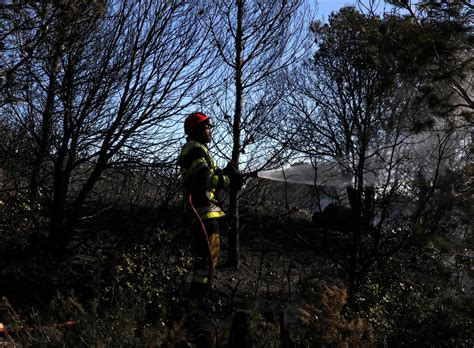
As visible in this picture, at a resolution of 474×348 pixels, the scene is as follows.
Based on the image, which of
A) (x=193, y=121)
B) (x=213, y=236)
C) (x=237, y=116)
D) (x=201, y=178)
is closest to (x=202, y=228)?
(x=213, y=236)

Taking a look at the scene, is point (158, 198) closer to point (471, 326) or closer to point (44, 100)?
point (44, 100)

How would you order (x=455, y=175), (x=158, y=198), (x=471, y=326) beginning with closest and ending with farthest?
(x=471, y=326)
(x=455, y=175)
(x=158, y=198)

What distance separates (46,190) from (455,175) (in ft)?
15.0

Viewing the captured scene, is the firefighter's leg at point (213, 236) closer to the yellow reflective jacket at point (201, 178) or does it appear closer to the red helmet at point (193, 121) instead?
the yellow reflective jacket at point (201, 178)

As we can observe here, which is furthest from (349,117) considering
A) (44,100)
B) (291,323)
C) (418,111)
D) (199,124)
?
(291,323)

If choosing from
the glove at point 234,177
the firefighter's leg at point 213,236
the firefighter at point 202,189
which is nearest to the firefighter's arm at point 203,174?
the firefighter at point 202,189

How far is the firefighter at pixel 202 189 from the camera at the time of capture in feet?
17.8

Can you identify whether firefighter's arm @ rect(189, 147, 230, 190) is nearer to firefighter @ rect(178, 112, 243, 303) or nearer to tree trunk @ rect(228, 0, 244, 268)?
firefighter @ rect(178, 112, 243, 303)

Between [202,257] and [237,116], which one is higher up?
[237,116]

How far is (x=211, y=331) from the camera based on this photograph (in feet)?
12.9

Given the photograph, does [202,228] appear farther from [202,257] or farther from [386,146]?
[386,146]

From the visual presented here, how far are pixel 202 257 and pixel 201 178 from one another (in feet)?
2.44

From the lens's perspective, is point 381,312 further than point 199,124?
No

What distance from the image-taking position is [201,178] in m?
5.44
